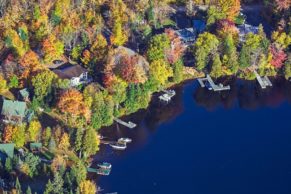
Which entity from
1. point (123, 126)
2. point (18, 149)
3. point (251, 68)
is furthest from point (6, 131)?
point (251, 68)

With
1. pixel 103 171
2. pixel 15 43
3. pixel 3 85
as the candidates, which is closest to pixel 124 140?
pixel 103 171

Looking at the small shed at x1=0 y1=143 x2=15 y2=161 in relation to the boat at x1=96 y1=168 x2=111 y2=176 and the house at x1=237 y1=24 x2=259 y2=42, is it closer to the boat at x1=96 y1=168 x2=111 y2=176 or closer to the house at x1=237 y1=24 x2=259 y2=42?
the boat at x1=96 y1=168 x2=111 y2=176

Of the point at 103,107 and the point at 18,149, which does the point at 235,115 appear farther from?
the point at 18,149

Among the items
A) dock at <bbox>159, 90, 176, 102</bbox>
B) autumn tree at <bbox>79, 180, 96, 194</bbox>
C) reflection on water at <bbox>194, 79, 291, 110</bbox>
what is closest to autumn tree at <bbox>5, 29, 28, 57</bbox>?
dock at <bbox>159, 90, 176, 102</bbox>

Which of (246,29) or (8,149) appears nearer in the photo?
(8,149)

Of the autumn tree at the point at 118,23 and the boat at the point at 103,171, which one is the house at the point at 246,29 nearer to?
the autumn tree at the point at 118,23

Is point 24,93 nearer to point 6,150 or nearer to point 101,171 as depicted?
point 6,150
